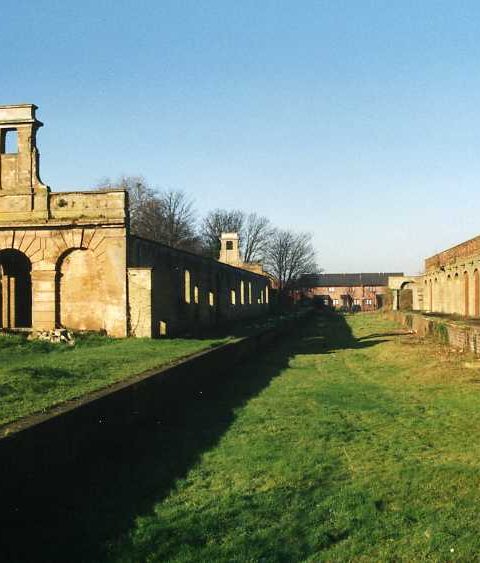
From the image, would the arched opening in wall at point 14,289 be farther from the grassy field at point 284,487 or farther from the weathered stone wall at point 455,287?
the weathered stone wall at point 455,287

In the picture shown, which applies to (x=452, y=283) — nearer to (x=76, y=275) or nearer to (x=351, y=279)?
(x=76, y=275)

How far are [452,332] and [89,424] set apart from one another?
1627cm

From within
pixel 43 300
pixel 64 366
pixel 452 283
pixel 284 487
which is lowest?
pixel 284 487

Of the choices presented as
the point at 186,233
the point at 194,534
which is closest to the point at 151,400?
the point at 194,534

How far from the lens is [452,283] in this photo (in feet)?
Result: 128

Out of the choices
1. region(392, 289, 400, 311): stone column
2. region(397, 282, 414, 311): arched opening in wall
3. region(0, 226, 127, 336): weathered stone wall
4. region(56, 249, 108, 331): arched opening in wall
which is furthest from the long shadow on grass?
region(397, 282, 414, 311): arched opening in wall

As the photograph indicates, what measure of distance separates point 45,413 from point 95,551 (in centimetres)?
201

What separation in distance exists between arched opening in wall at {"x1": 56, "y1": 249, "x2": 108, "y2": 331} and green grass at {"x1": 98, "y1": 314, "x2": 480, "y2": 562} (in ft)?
24.1

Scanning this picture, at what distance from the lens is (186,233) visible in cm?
6234

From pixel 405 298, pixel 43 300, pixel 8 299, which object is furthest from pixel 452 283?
pixel 43 300

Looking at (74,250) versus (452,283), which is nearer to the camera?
(74,250)

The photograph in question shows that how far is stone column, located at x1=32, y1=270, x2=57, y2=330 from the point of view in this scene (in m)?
18.5

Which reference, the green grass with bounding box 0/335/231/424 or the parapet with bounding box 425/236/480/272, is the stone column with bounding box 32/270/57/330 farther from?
the parapet with bounding box 425/236/480/272

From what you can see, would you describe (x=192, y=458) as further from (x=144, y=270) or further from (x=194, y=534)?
(x=144, y=270)
